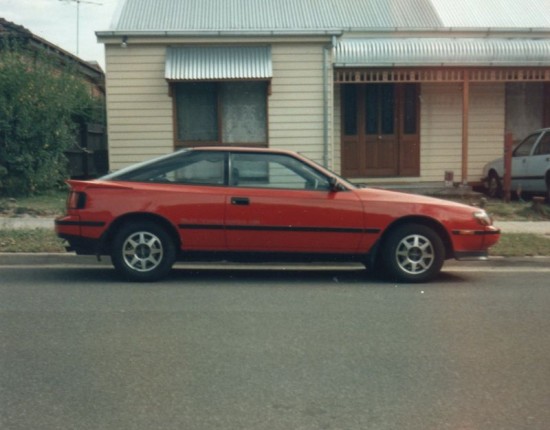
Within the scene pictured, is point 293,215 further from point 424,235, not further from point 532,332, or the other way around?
point 532,332

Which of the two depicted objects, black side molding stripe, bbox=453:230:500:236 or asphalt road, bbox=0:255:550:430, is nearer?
asphalt road, bbox=0:255:550:430

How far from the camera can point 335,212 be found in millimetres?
8578

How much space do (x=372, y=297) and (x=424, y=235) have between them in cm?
115

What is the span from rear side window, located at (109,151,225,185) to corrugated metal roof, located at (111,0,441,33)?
820 centimetres

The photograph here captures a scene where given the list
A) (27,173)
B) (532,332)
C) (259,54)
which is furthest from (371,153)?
(532,332)

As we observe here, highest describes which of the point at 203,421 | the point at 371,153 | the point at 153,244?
the point at 371,153

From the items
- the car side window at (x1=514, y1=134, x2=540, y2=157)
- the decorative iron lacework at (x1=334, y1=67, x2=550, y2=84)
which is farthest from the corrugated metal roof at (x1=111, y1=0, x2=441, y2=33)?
the car side window at (x1=514, y1=134, x2=540, y2=157)

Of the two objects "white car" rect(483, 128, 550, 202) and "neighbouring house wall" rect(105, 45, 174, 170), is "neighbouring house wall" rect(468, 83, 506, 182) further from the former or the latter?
"neighbouring house wall" rect(105, 45, 174, 170)

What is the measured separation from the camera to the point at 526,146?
16.4 m

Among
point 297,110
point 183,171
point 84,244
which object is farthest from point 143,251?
point 297,110

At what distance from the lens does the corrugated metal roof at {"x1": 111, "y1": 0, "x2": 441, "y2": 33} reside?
56.2 ft

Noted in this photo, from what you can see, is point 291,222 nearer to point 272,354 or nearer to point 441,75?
point 272,354

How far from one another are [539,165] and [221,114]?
21.3 ft

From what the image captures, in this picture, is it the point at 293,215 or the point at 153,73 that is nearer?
the point at 293,215
